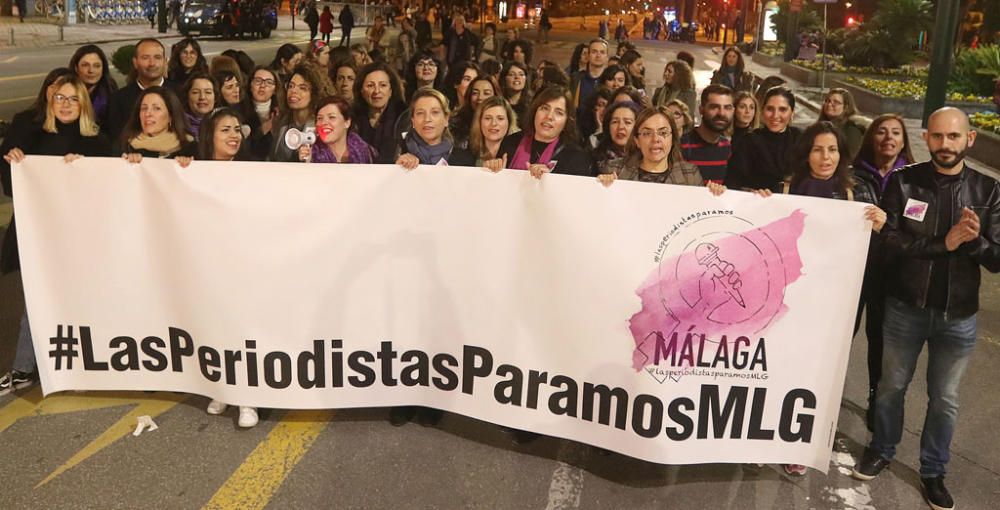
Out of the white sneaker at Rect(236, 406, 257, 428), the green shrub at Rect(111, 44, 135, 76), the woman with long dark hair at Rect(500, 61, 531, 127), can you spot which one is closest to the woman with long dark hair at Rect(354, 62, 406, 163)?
the woman with long dark hair at Rect(500, 61, 531, 127)

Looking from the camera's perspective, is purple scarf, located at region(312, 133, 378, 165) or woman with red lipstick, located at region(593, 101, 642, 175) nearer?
purple scarf, located at region(312, 133, 378, 165)

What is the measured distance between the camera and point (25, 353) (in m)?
4.98

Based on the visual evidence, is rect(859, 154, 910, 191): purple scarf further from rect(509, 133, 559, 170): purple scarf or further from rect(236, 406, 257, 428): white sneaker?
rect(236, 406, 257, 428): white sneaker

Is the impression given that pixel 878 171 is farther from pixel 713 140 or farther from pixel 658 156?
pixel 658 156

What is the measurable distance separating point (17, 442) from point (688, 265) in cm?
321

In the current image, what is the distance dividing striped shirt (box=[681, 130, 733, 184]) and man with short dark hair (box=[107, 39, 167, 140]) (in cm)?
388

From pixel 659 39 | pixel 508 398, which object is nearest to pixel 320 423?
pixel 508 398

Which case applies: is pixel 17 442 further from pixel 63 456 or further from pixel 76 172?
pixel 76 172

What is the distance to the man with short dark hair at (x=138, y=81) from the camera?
6.70m

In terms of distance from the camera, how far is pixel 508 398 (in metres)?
4.34

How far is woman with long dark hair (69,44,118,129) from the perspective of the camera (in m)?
6.63

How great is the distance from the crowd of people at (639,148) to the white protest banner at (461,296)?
7.7 inches

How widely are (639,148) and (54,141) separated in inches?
123

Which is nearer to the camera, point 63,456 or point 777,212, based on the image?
point 777,212
